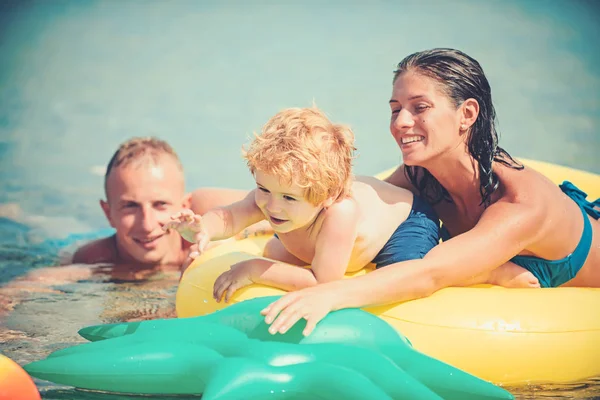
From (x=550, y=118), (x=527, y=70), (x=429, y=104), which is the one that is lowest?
(x=429, y=104)

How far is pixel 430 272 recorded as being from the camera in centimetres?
244

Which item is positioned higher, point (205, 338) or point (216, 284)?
point (216, 284)

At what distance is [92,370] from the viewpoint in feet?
6.77

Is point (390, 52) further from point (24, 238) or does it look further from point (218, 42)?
point (24, 238)

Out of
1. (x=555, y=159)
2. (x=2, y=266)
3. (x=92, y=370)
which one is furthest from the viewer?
(x=555, y=159)

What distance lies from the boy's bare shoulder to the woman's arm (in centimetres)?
261

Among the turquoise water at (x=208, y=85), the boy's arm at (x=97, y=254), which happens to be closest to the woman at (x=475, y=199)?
the boy's arm at (x=97, y=254)

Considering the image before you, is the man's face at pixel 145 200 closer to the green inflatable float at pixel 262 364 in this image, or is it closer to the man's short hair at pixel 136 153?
the man's short hair at pixel 136 153

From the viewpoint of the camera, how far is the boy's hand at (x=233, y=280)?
252 centimetres

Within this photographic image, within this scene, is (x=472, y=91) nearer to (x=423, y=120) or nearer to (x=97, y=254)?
(x=423, y=120)

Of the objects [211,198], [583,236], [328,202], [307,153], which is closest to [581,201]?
[583,236]

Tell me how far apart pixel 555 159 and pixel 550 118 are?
0.94 metres

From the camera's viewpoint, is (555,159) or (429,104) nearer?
(429,104)

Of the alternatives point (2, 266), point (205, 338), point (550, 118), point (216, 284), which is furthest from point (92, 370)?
point (550, 118)
